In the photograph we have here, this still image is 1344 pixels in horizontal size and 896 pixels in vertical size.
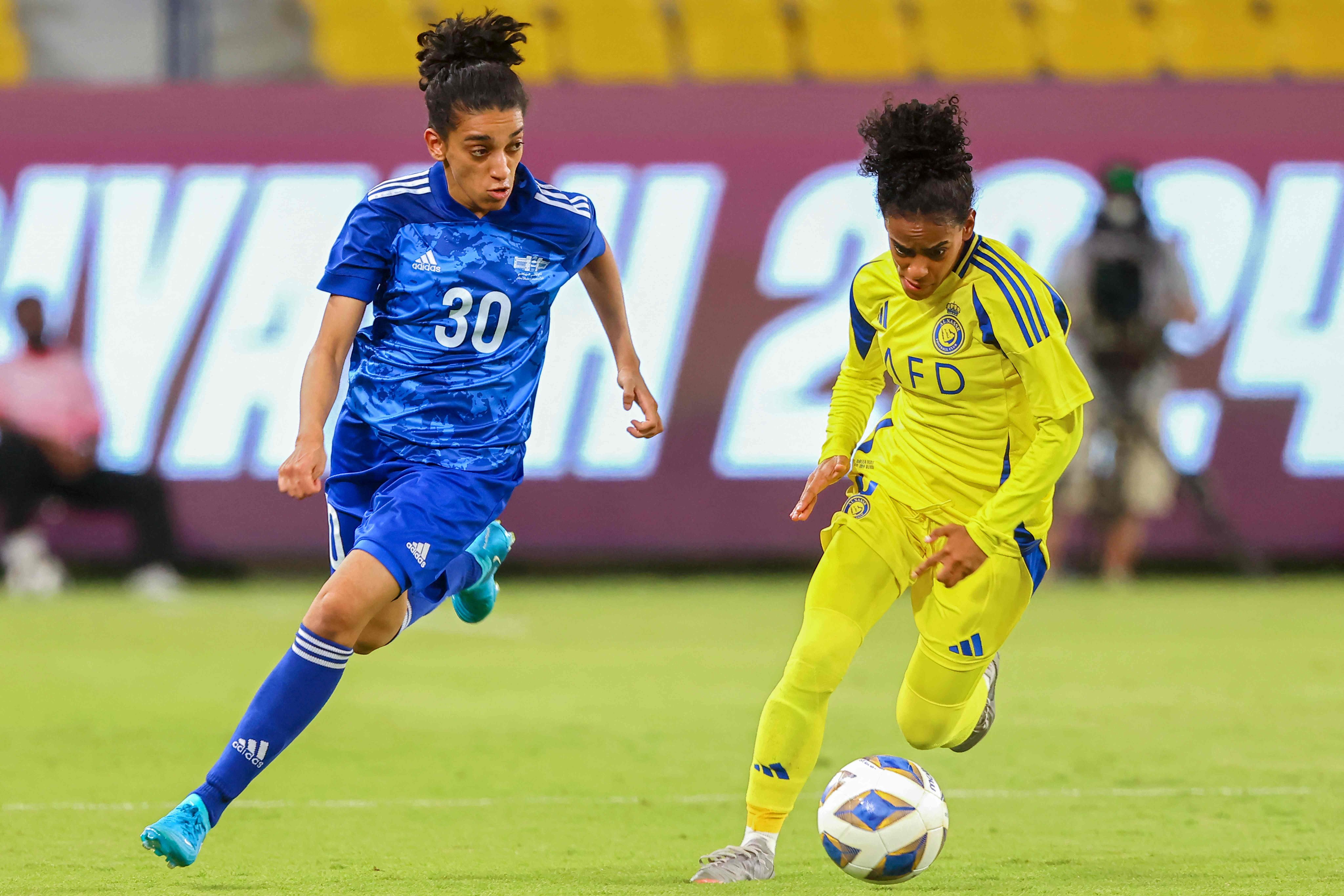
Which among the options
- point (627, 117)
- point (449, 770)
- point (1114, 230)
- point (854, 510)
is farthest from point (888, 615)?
point (854, 510)

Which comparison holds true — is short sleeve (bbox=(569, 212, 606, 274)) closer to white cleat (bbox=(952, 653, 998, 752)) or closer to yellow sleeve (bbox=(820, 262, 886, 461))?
yellow sleeve (bbox=(820, 262, 886, 461))

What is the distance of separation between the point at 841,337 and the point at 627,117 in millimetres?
2196

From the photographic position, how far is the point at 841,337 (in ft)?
42.5

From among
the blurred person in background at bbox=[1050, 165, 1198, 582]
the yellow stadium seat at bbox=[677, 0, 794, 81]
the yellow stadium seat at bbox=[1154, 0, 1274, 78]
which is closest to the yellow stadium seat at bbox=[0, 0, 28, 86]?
the yellow stadium seat at bbox=[677, 0, 794, 81]

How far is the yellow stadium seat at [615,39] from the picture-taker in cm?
1389

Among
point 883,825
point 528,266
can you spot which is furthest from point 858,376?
point 883,825

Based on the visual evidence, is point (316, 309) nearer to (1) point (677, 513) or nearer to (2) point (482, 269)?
(1) point (677, 513)

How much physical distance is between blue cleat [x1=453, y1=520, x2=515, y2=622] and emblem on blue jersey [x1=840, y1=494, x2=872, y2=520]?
1044 millimetres

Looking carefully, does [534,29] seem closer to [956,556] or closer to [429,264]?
[429,264]

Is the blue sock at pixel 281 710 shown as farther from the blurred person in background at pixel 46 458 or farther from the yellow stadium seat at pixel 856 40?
the yellow stadium seat at pixel 856 40

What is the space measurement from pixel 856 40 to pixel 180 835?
10.7 metres

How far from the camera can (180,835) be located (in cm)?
450

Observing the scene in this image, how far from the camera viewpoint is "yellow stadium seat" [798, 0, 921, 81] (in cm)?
1398

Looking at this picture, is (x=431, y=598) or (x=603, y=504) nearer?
(x=431, y=598)
